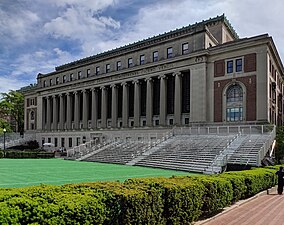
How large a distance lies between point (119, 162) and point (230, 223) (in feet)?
94.9

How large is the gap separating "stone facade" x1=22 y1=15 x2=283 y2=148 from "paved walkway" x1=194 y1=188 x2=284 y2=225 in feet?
100

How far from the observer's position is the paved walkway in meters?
10.3

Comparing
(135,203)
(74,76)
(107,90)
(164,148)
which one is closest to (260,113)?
(164,148)

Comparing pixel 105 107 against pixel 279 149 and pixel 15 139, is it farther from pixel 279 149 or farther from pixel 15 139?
pixel 279 149

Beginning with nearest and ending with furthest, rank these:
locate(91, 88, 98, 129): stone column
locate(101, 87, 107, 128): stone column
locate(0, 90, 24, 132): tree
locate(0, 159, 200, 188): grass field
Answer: locate(0, 159, 200, 188): grass field → locate(101, 87, 107, 128): stone column → locate(91, 88, 98, 129): stone column → locate(0, 90, 24, 132): tree

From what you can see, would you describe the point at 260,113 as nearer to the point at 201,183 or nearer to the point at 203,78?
the point at 203,78

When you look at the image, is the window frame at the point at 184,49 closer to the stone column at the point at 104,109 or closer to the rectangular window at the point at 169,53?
the rectangular window at the point at 169,53

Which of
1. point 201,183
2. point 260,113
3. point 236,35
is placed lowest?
point 201,183

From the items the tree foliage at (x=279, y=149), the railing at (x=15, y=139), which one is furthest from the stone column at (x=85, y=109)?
the tree foliage at (x=279, y=149)

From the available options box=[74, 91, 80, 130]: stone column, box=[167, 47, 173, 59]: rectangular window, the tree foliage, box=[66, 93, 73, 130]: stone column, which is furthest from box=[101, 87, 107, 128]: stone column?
the tree foliage

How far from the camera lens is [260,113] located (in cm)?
4278

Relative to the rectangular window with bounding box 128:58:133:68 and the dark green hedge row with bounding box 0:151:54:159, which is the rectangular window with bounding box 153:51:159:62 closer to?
the rectangular window with bounding box 128:58:133:68

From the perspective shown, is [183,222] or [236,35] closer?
[183,222]

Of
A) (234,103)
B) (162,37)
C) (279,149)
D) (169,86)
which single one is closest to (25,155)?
(169,86)
